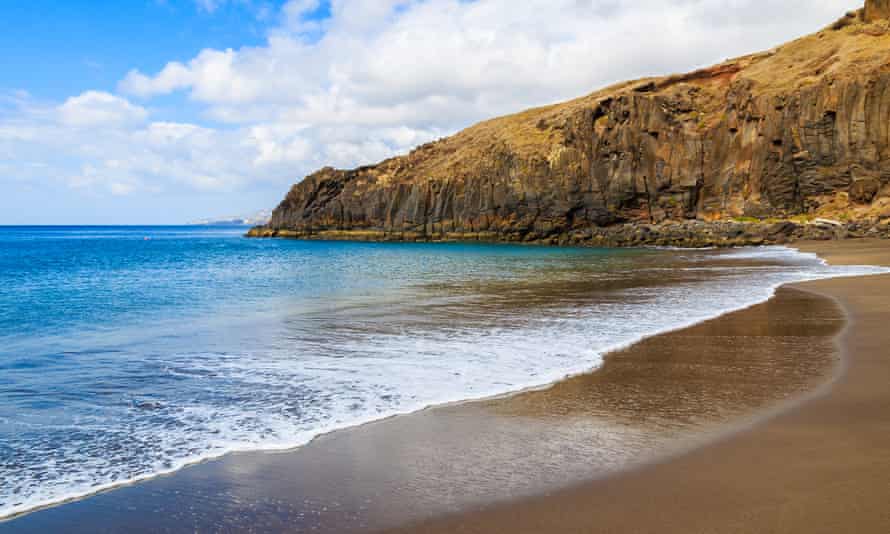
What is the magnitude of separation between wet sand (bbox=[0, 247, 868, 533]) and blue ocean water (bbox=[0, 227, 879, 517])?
0.43m

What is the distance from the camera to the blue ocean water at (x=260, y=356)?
546cm

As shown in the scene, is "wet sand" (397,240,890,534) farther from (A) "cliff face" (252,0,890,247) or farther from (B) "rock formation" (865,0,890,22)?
(B) "rock formation" (865,0,890,22)

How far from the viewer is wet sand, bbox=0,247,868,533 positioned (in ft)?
12.6

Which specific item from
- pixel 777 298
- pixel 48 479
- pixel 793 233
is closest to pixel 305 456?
pixel 48 479

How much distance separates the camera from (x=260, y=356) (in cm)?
962

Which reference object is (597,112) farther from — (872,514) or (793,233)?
(872,514)

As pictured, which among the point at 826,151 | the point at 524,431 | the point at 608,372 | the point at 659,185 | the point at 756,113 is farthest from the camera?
the point at 659,185

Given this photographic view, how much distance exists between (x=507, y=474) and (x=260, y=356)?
608 centimetres

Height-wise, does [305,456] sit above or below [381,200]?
below

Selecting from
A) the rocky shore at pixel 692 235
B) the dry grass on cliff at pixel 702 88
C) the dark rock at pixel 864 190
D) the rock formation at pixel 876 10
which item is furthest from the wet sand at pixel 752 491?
the rock formation at pixel 876 10

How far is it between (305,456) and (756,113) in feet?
201

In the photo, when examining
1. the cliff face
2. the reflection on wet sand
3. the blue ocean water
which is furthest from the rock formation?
the reflection on wet sand

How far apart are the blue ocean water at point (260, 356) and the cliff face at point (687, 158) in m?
37.1

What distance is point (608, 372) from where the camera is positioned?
313 inches
